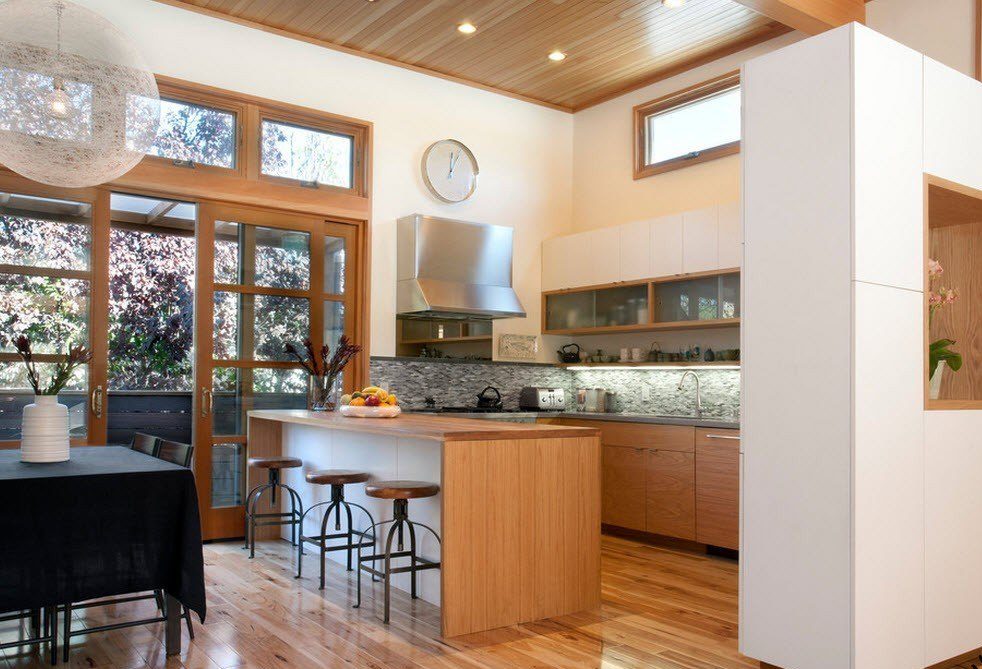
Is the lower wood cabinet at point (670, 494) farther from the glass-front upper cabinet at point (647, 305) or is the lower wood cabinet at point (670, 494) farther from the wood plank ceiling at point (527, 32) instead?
the wood plank ceiling at point (527, 32)

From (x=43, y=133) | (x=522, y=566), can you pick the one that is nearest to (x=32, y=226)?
(x=43, y=133)

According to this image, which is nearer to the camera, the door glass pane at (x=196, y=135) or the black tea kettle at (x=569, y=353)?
the door glass pane at (x=196, y=135)

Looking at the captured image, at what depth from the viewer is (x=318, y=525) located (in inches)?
205

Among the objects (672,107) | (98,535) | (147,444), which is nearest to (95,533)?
(98,535)

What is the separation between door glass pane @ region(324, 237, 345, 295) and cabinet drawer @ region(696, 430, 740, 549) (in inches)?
108

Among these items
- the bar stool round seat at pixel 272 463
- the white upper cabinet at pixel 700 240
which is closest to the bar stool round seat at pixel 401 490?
the bar stool round seat at pixel 272 463

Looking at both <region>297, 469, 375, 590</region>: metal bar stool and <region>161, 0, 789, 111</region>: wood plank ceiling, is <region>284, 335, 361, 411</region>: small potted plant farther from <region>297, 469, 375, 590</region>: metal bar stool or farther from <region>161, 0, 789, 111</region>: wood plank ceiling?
<region>161, 0, 789, 111</region>: wood plank ceiling

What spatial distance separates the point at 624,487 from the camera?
5.82 metres

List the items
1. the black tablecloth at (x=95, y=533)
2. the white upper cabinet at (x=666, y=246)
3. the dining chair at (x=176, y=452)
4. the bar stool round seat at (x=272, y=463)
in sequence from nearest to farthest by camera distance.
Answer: the black tablecloth at (x=95, y=533) < the dining chair at (x=176, y=452) < the bar stool round seat at (x=272, y=463) < the white upper cabinet at (x=666, y=246)

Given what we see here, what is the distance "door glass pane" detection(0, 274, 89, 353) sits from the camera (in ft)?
15.7

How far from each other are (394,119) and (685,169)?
2229 mm

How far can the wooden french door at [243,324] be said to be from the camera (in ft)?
18.0

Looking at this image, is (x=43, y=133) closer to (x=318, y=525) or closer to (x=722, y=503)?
(x=318, y=525)

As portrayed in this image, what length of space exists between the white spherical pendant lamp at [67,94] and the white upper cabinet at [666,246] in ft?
12.2
